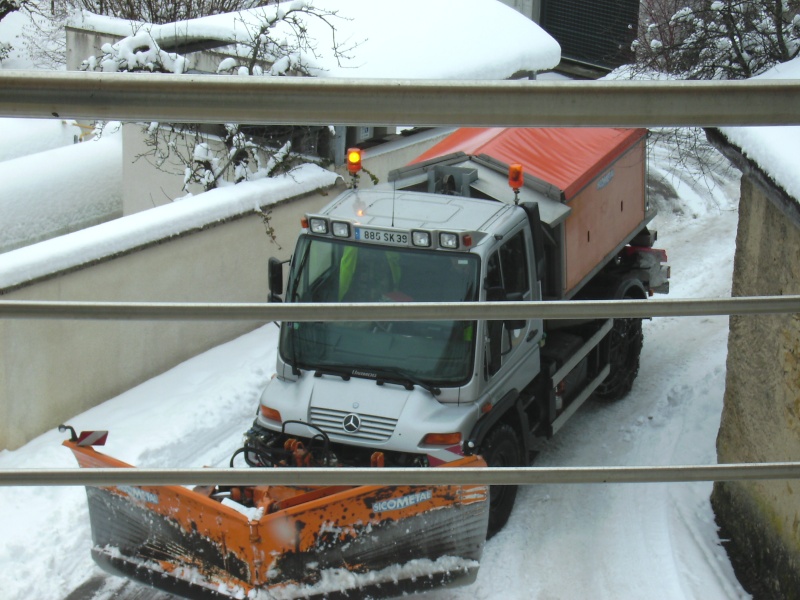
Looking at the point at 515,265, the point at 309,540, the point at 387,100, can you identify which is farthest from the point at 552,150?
the point at 387,100

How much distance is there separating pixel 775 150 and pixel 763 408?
1.66m

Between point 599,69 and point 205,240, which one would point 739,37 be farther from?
point 599,69

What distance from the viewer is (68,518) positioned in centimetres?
725

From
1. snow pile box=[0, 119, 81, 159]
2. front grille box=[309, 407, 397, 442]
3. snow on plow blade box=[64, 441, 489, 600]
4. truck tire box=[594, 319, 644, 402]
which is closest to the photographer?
snow on plow blade box=[64, 441, 489, 600]

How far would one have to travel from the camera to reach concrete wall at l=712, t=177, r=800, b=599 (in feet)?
19.1

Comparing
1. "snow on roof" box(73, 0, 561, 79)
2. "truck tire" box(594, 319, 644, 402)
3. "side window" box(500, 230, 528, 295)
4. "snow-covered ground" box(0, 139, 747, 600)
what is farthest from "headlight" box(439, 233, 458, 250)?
"snow on roof" box(73, 0, 561, 79)

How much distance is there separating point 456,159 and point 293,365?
2.26 m

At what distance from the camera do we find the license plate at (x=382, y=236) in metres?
6.60

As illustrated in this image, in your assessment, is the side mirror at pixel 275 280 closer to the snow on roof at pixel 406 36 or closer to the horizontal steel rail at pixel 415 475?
the horizontal steel rail at pixel 415 475

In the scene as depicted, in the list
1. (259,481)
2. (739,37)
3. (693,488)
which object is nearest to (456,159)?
(693,488)

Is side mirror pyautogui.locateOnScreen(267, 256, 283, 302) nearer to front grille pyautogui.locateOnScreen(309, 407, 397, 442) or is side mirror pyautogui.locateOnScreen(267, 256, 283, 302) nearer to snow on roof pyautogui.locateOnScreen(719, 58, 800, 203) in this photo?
front grille pyautogui.locateOnScreen(309, 407, 397, 442)

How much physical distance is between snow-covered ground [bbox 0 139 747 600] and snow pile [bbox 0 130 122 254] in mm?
5211

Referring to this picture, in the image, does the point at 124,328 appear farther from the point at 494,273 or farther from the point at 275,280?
the point at 494,273

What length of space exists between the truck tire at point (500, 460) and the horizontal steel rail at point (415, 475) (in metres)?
4.93
